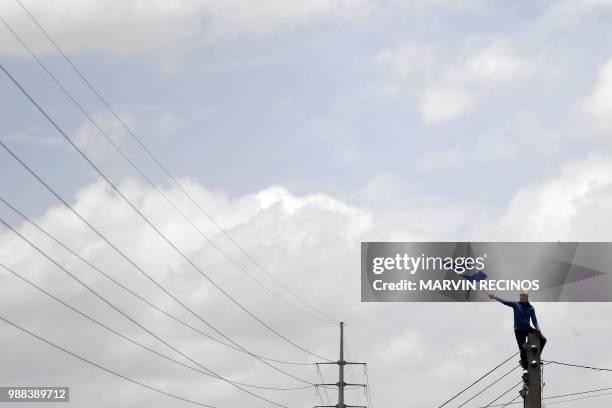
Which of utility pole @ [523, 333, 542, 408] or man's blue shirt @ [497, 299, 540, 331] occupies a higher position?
man's blue shirt @ [497, 299, 540, 331]

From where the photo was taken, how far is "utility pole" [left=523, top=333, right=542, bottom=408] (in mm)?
28969

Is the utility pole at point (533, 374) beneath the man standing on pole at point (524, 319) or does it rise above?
beneath

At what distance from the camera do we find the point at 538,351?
29500 millimetres

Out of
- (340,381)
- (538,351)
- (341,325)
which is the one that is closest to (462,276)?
(340,381)

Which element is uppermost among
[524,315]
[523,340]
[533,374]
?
[524,315]

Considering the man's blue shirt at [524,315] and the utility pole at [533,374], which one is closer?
the utility pole at [533,374]

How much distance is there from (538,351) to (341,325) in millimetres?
58406

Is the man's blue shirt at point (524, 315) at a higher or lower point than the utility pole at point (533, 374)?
higher

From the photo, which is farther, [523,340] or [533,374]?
[523,340]

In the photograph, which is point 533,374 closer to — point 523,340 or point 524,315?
point 523,340

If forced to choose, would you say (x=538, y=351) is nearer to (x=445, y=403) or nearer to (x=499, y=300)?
(x=499, y=300)

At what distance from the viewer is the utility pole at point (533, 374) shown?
28969 millimetres

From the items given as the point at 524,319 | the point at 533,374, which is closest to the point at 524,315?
the point at 524,319

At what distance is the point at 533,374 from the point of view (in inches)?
1151
